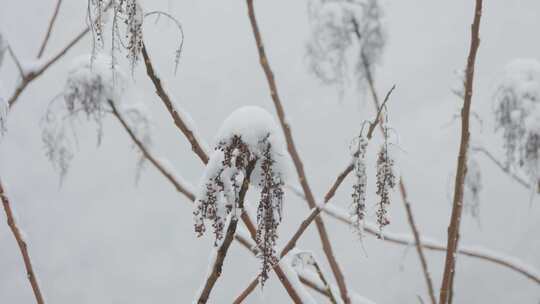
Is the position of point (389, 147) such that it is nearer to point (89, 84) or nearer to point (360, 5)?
point (89, 84)

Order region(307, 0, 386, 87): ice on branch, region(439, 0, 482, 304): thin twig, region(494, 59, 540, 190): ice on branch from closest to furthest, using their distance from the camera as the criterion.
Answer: region(439, 0, 482, 304): thin twig < region(494, 59, 540, 190): ice on branch < region(307, 0, 386, 87): ice on branch

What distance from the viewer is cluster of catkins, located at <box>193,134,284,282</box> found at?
0.53m

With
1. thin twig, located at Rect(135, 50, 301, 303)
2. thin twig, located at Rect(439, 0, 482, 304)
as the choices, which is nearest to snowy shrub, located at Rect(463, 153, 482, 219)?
thin twig, located at Rect(439, 0, 482, 304)

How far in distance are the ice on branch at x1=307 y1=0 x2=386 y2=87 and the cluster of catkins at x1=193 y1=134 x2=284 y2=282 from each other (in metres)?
1.20

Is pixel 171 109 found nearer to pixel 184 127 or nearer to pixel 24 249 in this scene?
pixel 184 127

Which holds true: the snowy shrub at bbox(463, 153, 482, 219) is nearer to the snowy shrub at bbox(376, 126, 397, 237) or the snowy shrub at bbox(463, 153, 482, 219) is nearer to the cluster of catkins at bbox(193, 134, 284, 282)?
the snowy shrub at bbox(376, 126, 397, 237)

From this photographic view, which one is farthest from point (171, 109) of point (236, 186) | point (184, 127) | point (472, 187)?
point (472, 187)

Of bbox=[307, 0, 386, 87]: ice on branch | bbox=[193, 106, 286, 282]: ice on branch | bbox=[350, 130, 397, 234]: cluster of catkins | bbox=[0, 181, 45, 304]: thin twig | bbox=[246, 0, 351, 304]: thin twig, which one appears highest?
bbox=[307, 0, 386, 87]: ice on branch

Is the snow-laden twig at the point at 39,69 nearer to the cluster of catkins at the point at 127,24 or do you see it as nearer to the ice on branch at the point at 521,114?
the cluster of catkins at the point at 127,24

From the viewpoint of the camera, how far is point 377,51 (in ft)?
6.19

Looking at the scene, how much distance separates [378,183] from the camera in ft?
2.11

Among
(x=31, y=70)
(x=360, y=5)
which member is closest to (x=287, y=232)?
(x=360, y=5)

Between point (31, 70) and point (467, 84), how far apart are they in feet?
2.63

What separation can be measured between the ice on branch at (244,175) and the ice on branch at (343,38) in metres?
1.19
